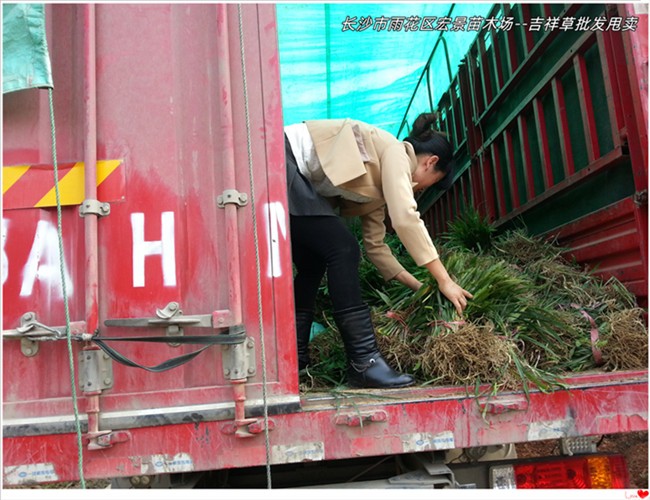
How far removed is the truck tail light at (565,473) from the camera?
1.78 metres

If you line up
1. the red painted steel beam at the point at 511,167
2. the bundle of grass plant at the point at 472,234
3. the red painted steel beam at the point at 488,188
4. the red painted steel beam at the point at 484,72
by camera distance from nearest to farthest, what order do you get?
1. the bundle of grass plant at the point at 472,234
2. the red painted steel beam at the point at 511,167
3. the red painted steel beam at the point at 488,188
4. the red painted steel beam at the point at 484,72

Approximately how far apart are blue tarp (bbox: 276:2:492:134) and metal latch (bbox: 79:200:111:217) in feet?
8.66

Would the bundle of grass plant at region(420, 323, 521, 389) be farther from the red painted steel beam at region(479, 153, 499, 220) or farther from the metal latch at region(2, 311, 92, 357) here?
the red painted steel beam at region(479, 153, 499, 220)

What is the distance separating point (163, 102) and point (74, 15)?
49cm

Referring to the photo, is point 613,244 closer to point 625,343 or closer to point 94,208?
point 625,343

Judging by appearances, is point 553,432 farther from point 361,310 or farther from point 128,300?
point 128,300

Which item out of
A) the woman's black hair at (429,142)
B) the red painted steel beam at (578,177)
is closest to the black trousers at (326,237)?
the woman's black hair at (429,142)

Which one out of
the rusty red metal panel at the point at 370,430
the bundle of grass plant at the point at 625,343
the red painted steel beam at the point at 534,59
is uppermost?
the red painted steel beam at the point at 534,59

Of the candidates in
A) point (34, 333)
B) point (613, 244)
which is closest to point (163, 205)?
point (34, 333)

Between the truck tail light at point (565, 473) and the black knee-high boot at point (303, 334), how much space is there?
3.21 feet

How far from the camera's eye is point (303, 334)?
2.43 metres

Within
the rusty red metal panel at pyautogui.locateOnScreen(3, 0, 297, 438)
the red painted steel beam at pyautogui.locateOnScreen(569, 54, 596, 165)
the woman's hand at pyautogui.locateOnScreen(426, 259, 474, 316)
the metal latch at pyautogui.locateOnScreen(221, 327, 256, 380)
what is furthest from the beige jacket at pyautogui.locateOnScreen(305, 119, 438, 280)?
the red painted steel beam at pyautogui.locateOnScreen(569, 54, 596, 165)

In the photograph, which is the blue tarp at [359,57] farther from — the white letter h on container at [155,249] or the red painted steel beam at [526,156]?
the white letter h on container at [155,249]

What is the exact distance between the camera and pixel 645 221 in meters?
2.24
